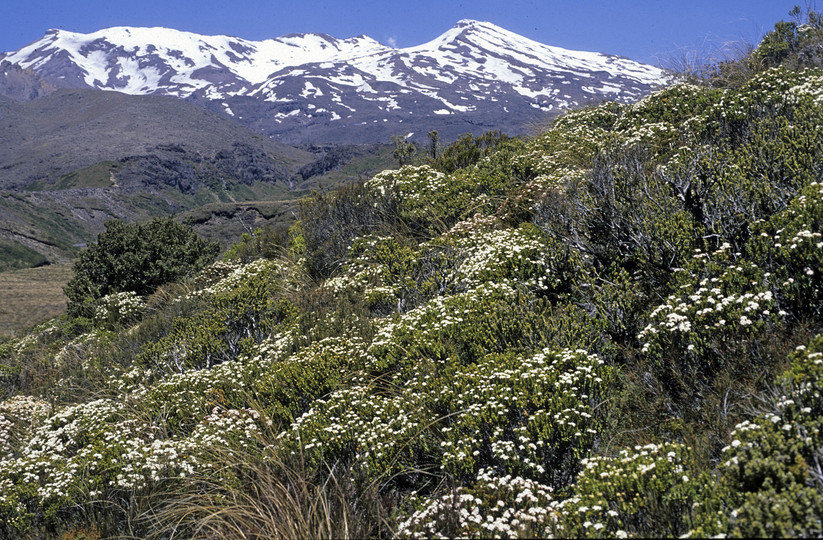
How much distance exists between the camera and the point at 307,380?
5402 millimetres

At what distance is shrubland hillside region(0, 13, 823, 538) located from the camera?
9.46 ft

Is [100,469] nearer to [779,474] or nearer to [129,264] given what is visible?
[779,474]

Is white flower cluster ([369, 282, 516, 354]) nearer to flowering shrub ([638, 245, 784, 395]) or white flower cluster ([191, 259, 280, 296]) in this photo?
flowering shrub ([638, 245, 784, 395])

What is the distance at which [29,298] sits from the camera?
151 feet

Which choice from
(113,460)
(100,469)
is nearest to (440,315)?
(113,460)

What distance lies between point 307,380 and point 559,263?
3.03 meters

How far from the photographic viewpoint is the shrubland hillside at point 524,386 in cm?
288

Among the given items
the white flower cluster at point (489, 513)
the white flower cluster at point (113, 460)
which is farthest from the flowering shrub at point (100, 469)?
the white flower cluster at point (489, 513)

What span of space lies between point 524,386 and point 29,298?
5345 centimetres

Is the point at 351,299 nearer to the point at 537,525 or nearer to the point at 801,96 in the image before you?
the point at 537,525

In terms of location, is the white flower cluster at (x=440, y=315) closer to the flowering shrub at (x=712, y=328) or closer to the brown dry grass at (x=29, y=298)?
the flowering shrub at (x=712, y=328)

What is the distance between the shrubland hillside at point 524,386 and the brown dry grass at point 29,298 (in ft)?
103

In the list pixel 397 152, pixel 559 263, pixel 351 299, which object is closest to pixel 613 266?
pixel 559 263

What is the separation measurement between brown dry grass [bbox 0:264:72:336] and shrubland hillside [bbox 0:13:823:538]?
3140cm
